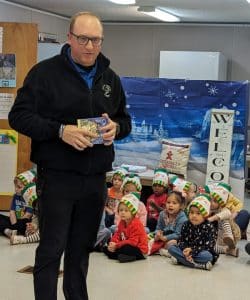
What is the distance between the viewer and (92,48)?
232cm

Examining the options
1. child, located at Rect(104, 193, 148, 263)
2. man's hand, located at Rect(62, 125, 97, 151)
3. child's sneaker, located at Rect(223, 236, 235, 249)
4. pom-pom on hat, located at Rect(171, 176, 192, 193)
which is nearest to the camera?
man's hand, located at Rect(62, 125, 97, 151)

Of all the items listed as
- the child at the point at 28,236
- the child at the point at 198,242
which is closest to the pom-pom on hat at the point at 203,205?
the child at the point at 198,242

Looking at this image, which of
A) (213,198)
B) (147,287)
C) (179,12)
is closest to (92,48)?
(147,287)

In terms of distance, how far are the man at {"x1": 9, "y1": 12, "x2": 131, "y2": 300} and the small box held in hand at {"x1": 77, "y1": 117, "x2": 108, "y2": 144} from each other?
2 centimetres

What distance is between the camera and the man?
2.31m

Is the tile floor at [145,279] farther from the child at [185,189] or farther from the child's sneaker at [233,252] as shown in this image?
the child at [185,189]

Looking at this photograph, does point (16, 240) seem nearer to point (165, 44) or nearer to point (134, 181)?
point (134, 181)

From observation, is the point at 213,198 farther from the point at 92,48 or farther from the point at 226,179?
the point at 92,48

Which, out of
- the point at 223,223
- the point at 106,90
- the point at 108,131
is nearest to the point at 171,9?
the point at 223,223

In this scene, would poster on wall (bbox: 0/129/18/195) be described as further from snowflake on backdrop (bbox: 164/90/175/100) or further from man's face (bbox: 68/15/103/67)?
man's face (bbox: 68/15/103/67)

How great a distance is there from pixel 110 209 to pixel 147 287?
4.41 ft

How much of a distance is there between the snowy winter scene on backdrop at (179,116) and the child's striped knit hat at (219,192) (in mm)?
503

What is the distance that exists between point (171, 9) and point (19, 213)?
4257 mm

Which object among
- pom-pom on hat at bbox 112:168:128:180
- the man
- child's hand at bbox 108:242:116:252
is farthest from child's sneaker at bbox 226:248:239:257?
the man
